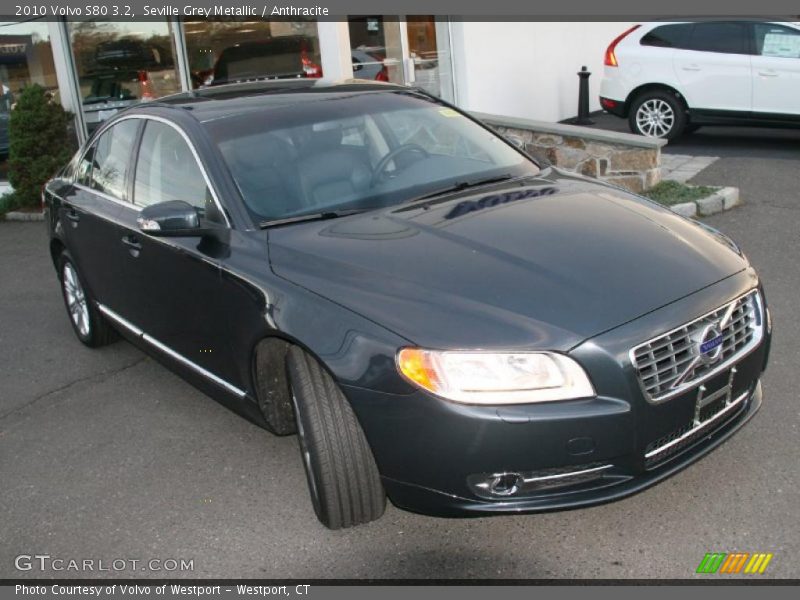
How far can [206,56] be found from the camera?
1179 centimetres

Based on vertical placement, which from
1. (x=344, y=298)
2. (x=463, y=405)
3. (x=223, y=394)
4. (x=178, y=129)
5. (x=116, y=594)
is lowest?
(x=116, y=594)

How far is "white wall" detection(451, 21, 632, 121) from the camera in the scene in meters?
11.8

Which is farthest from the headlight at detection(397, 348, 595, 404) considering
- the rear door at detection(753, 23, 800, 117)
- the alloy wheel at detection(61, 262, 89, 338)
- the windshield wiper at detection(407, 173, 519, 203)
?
the rear door at detection(753, 23, 800, 117)

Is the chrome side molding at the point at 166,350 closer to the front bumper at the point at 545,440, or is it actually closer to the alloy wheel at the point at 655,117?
the front bumper at the point at 545,440

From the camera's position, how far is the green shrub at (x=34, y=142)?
1058 cm

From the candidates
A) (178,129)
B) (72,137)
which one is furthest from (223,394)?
(72,137)

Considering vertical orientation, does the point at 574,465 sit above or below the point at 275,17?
below

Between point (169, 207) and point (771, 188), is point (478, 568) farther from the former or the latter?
point (771, 188)

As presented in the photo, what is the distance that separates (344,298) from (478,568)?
110 cm

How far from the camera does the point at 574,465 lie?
293cm

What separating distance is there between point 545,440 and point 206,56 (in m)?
10.1

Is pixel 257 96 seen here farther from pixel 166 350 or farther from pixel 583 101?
pixel 583 101

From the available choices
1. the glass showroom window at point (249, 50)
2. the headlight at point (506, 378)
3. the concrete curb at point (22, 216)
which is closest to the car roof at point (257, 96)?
the headlight at point (506, 378)

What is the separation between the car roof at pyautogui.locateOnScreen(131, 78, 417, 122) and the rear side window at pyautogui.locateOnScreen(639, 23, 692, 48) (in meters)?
7.49
